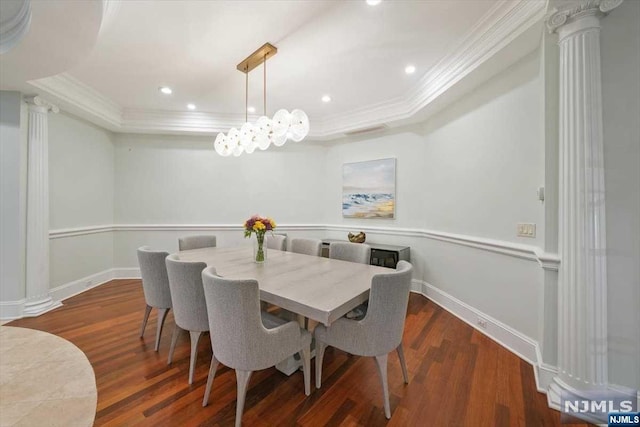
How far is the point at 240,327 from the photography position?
1441mm

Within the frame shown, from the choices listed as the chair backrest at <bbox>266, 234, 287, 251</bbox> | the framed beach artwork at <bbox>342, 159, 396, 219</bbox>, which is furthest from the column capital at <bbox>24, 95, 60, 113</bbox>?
the framed beach artwork at <bbox>342, 159, 396, 219</bbox>

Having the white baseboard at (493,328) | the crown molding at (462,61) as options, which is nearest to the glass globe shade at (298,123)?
the crown molding at (462,61)

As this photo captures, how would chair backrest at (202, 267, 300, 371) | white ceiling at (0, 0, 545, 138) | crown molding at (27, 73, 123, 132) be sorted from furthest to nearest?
1. crown molding at (27, 73, 123, 132)
2. white ceiling at (0, 0, 545, 138)
3. chair backrest at (202, 267, 300, 371)

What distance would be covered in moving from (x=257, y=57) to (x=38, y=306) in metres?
3.99

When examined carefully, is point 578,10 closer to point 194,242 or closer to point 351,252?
point 351,252

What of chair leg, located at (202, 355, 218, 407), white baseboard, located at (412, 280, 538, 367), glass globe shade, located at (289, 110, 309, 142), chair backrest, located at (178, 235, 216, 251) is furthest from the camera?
chair backrest, located at (178, 235, 216, 251)

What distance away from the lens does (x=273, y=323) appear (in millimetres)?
1870

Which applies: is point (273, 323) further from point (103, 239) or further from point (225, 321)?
point (103, 239)

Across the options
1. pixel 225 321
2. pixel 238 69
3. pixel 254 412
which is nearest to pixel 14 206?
pixel 238 69

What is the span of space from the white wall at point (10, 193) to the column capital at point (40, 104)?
0.09 metres

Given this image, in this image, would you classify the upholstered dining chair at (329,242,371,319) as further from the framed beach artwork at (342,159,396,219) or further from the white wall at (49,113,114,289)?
the white wall at (49,113,114,289)

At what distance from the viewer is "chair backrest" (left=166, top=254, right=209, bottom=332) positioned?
1868mm

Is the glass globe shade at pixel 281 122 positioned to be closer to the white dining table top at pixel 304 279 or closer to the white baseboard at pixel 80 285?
the white dining table top at pixel 304 279

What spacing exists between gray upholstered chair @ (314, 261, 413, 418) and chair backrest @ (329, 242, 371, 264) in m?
0.95
